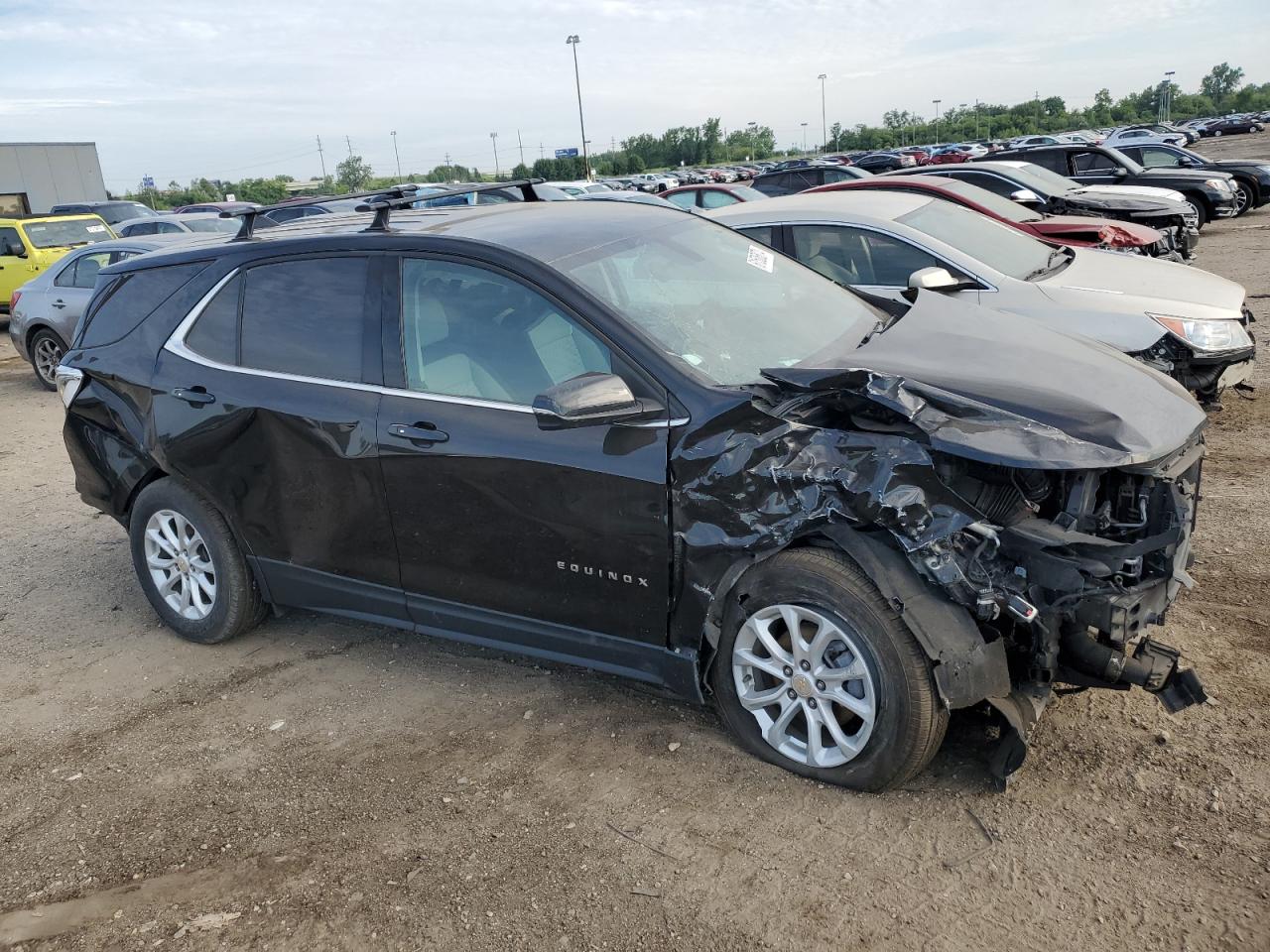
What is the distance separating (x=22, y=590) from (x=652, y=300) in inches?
161

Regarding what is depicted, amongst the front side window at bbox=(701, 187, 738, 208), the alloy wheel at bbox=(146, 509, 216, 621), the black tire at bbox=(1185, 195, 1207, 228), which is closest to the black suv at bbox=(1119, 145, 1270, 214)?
the black tire at bbox=(1185, 195, 1207, 228)

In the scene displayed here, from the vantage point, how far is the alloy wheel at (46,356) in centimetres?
1095

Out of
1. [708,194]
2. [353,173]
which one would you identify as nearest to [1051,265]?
[708,194]

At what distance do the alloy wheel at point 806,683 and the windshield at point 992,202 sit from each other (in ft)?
23.6

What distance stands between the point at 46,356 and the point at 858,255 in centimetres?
896

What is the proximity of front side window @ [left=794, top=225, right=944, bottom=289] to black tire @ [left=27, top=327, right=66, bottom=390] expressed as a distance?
8.30 m

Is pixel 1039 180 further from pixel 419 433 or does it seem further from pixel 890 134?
pixel 890 134

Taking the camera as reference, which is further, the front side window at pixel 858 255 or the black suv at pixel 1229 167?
the black suv at pixel 1229 167

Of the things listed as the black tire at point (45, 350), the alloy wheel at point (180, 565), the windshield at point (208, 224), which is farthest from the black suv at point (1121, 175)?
the alloy wheel at point (180, 565)

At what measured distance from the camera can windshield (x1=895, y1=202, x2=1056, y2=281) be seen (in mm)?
7227

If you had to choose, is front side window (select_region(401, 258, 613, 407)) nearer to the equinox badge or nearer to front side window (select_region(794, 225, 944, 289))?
the equinox badge

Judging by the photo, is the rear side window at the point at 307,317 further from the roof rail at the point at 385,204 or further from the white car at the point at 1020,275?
the white car at the point at 1020,275

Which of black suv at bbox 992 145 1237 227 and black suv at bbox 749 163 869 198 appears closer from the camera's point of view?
black suv at bbox 992 145 1237 227

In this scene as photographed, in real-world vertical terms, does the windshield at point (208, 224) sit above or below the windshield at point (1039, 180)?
above
